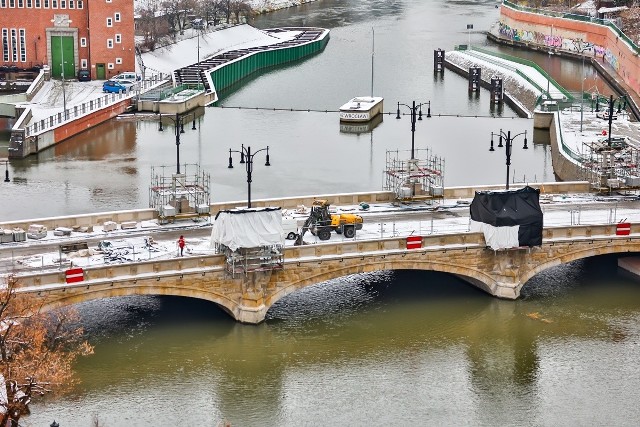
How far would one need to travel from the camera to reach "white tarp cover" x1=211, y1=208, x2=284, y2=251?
64.9m

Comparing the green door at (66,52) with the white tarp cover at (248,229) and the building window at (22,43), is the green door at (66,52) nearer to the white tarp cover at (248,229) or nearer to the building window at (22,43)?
the building window at (22,43)

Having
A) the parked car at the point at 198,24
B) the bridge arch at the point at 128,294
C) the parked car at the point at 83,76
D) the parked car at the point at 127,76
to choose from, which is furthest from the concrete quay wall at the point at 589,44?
the bridge arch at the point at 128,294

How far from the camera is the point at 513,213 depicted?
226 feet

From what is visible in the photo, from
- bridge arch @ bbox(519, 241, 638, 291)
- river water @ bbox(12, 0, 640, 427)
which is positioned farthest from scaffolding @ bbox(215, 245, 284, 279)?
bridge arch @ bbox(519, 241, 638, 291)

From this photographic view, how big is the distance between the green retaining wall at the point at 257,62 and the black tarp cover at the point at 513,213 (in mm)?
87163

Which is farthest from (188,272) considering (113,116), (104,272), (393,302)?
(113,116)

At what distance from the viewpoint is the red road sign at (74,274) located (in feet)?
204

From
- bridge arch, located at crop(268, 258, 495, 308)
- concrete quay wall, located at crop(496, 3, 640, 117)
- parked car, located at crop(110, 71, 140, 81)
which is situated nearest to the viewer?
bridge arch, located at crop(268, 258, 495, 308)

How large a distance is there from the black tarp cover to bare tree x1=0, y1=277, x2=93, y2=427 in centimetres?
2151

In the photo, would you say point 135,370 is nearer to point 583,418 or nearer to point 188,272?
point 188,272

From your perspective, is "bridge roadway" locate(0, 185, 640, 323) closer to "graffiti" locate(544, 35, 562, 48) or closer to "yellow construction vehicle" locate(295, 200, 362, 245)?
"yellow construction vehicle" locate(295, 200, 362, 245)

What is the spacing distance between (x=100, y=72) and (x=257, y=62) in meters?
36.0

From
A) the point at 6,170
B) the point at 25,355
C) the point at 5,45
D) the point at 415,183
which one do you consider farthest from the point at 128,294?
the point at 5,45

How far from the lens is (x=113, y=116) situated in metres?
130
